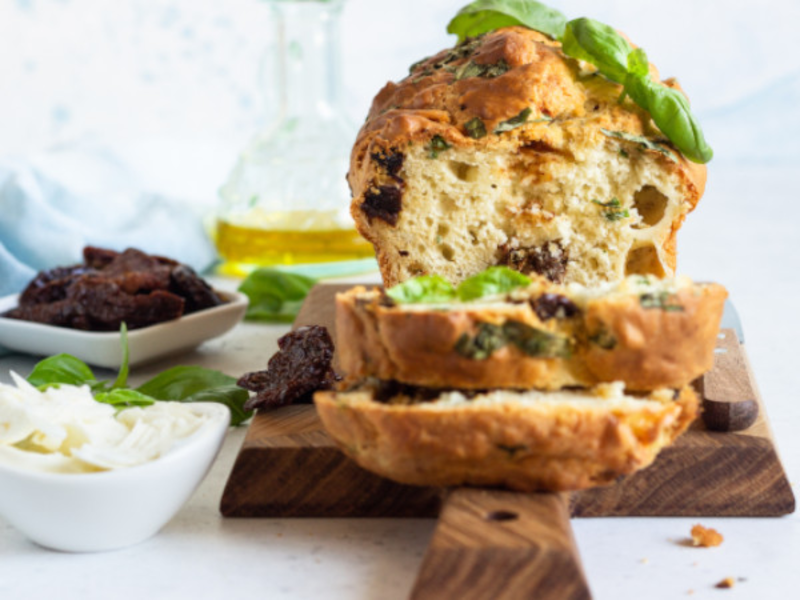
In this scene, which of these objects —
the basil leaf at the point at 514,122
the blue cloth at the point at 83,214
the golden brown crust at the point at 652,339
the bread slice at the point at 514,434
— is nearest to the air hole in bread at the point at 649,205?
the basil leaf at the point at 514,122

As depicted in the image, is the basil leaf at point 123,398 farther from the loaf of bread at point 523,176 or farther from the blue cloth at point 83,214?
the blue cloth at point 83,214

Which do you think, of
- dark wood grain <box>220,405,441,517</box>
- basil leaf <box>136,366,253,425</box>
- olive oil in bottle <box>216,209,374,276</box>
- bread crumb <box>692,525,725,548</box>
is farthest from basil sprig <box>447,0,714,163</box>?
olive oil in bottle <box>216,209,374,276</box>

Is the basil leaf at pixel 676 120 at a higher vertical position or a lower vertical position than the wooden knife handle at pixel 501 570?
higher

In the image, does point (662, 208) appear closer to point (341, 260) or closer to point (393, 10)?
point (341, 260)

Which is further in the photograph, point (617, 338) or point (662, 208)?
point (662, 208)

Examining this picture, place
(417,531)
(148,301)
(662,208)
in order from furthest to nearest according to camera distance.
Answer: (148,301) < (662,208) < (417,531)

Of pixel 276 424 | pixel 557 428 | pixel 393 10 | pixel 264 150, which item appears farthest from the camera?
pixel 393 10

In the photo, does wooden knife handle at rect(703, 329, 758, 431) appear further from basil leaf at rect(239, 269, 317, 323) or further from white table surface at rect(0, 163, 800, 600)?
basil leaf at rect(239, 269, 317, 323)

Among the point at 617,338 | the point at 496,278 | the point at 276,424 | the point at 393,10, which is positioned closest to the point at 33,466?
the point at 276,424
